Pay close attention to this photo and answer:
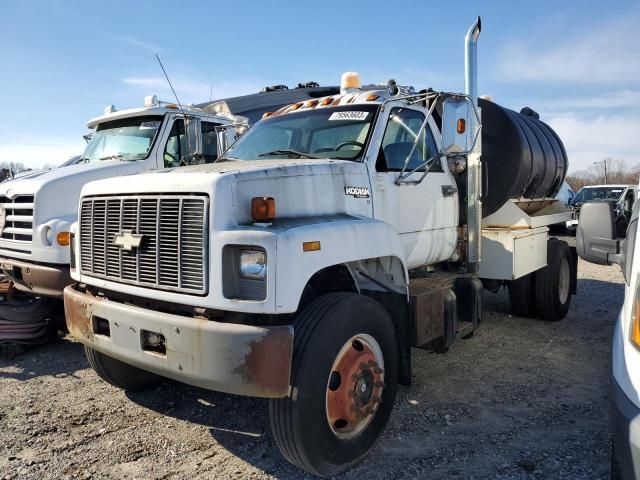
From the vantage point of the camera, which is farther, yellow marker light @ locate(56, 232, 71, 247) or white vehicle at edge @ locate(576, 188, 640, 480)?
yellow marker light @ locate(56, 232, 71, 247)

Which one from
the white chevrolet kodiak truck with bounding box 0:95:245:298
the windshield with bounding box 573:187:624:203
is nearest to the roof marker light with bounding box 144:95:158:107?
the white chevrolet kodiak truck with bounding box 0:95:245:298

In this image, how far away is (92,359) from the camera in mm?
4012

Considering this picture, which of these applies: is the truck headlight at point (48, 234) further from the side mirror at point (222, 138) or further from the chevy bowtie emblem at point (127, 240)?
the chevy bowtie emblem at point (127, 240)

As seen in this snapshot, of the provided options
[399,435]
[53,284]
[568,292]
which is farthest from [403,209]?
[568,292]

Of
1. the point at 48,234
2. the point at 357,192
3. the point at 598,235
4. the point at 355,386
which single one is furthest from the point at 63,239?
the point at 598,235

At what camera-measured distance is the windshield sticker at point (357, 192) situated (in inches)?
143

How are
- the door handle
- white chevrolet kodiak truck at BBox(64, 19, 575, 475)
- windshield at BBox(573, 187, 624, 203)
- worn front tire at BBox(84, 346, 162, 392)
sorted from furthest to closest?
1. windshield at BBox(573, 187, 624, 203)
2. the door handle
3. worn front tire at BBox(84, 346, 162, 392)
4. white chevrolet kodiak truck at BBox(64, 19, 575, 475)

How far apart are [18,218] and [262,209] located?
4.08m

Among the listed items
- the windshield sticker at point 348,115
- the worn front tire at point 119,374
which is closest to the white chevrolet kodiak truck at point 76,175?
the worn front tire at point 119,374

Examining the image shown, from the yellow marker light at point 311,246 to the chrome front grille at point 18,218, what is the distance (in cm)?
395

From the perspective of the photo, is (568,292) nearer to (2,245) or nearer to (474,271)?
(474,271)

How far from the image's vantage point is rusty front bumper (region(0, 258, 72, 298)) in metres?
5.12

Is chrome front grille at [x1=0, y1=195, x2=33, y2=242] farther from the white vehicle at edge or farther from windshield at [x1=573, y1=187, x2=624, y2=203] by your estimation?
windshield at [x1=573, y1=187, x2=624, y2=203]

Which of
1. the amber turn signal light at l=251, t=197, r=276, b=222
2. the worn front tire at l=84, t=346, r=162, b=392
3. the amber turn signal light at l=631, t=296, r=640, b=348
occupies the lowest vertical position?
the worn front tire at l=84, t=346, r=162, b=392
